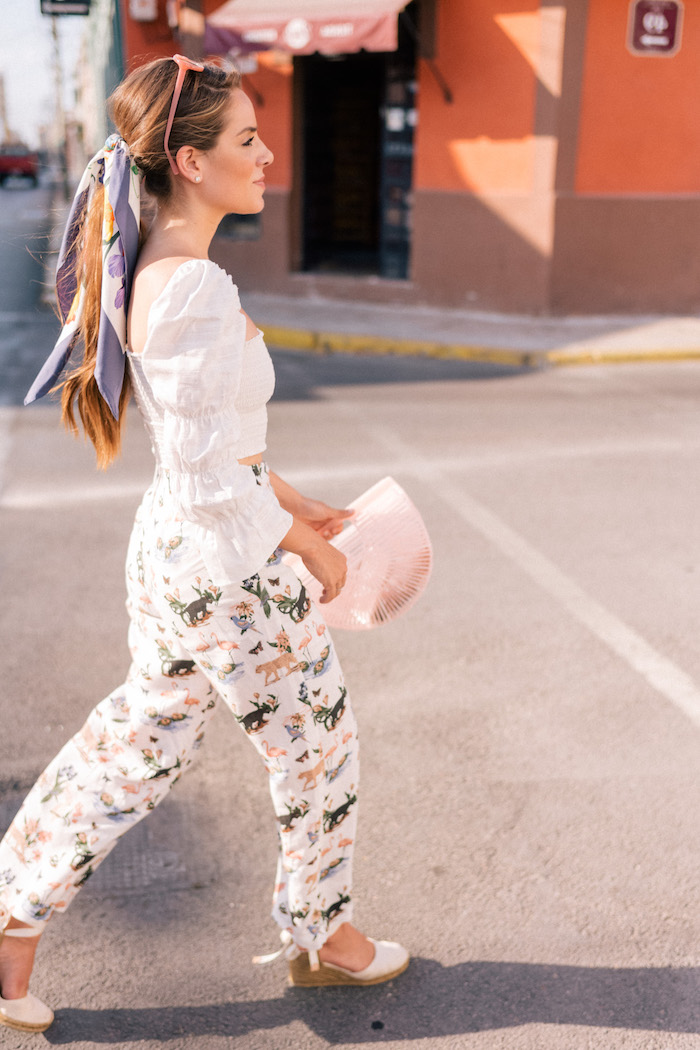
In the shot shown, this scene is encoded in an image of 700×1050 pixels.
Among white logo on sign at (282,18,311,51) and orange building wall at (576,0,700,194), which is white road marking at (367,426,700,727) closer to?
orange building wall at (576,0,700,194)

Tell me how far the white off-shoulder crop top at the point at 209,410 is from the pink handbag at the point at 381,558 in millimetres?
515

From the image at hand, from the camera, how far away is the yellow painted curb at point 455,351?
34.8 feet

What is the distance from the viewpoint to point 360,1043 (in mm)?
2266

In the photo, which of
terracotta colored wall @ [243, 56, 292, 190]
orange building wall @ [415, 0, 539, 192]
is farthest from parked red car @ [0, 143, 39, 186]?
orange building wall @ [415, 0, 539, 192]

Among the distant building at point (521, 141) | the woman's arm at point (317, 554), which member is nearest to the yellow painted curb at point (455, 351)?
the distant building at point (521, 141)

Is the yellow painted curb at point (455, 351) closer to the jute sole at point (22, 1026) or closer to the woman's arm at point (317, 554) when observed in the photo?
the woman's arm at point (317, 554)

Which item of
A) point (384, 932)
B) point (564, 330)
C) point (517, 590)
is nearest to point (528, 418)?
point (517, 590)

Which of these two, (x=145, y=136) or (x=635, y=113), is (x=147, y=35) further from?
(x=145, y=136)

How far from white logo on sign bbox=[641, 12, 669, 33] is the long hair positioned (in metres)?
11.5

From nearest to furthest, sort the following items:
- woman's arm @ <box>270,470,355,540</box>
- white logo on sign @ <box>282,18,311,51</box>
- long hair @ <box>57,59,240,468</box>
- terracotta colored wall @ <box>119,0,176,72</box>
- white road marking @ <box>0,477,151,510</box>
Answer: long hair @ <box>57,59,240,468</box> → woman's arm @ <box>270,470,355,540</box> → white road marking @ <box>0,477,151,510</box> → white logo on sign @ <box>282,18,311,51</box> → terracotta colored wall @ <box>119,0,176,72</box>

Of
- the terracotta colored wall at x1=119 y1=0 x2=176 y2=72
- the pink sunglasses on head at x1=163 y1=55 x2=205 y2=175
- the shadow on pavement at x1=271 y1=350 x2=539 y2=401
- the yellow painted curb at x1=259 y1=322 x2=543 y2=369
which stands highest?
the terracotta colored wall at x1=119 y1=0 x2=176 y2=72

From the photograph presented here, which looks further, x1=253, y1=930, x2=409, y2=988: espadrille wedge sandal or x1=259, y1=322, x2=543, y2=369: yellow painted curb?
x1=259, y1=322, x2=543, y2=369: yellow painted curb

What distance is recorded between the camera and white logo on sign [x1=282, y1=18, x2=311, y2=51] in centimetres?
1233

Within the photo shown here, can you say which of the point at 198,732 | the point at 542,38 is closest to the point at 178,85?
the point at 198,732
